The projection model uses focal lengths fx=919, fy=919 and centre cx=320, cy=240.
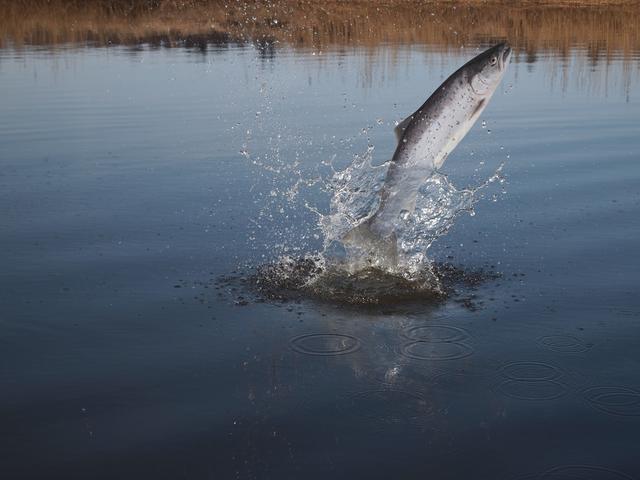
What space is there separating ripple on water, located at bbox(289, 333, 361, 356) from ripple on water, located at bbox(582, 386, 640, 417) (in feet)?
4.89

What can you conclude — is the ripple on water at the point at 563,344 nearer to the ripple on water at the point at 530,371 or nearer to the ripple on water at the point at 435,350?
the ripple on water at the point at 530,371

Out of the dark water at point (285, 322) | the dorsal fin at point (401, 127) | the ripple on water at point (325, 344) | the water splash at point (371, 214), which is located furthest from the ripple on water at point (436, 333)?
the dorsal fin at point (401, 127)

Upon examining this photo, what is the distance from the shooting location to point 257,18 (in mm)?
36375

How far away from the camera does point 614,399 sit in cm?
500

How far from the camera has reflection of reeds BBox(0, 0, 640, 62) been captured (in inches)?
1017

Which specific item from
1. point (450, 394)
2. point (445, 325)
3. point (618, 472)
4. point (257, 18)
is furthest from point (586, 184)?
point (257, 18)

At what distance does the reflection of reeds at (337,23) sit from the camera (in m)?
25.8

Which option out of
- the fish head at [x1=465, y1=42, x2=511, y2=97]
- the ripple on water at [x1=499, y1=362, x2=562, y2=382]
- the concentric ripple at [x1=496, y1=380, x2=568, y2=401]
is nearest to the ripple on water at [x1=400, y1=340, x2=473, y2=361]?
the ripple on water at [x1=499, y1=362, x2=562, y2=382]

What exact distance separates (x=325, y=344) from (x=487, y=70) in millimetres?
2255

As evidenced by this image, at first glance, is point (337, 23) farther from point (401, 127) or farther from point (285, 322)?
point (285, 322)

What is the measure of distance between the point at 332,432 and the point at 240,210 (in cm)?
490

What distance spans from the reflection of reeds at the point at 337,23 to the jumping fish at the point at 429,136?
16111 mm

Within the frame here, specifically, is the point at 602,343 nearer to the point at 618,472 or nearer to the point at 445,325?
the point at 445,325

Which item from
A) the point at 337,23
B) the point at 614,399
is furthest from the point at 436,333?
the point at 337,23
